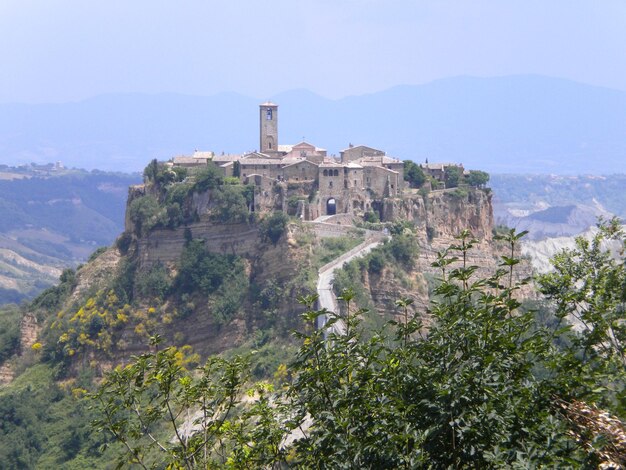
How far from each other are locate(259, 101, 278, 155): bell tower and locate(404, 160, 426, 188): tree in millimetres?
6185

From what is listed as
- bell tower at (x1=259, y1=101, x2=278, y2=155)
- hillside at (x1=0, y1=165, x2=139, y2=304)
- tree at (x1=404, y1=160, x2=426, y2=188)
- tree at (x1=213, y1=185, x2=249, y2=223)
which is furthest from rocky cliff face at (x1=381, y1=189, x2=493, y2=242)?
hillside at (x1=0, y1=165, x2=139, y2=304)

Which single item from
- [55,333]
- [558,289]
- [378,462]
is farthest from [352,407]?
[55,333]

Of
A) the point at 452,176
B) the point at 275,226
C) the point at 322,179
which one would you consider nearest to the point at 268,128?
the point at 322,179

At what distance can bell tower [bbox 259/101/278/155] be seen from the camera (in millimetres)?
50844

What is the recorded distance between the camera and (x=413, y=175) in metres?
48.6

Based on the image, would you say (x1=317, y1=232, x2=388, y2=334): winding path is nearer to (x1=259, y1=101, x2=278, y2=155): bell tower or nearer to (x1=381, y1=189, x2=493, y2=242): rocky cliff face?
(x1=381, y1=189, x2=493, y2=242): rocky cliff face

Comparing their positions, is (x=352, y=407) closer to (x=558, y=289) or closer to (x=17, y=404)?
(x=558, y=289)

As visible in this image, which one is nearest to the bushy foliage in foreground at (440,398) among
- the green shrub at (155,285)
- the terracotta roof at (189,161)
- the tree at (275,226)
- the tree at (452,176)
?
the tree at (275,226)

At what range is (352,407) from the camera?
11953 mm

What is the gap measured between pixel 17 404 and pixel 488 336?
3308 cm

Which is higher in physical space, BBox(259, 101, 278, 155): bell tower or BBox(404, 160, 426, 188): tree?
BBox(259, 101, 278, 155): bell tower

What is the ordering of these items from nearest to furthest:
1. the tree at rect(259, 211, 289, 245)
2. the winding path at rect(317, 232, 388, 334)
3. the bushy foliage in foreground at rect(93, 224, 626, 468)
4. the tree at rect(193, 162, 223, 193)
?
1. the bushy foliage in foreground at rect(93, 224, 626, 468)
2. the winding path at rect(317, 232, 388, 334)
3. the tree at rect(259, 211, 289, 245)
4. the tree at rect(193, 162, 223, 193)

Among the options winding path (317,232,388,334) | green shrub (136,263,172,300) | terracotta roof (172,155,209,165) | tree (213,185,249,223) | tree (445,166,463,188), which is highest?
terracotta roof (172,155,209,165)

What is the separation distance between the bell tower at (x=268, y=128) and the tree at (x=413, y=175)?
6.18 m
